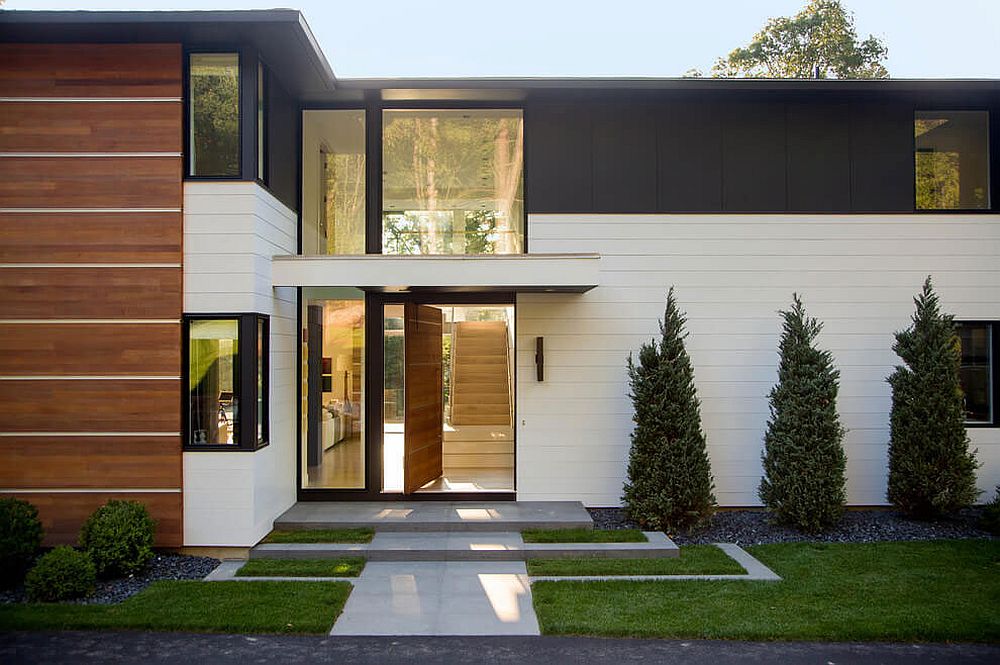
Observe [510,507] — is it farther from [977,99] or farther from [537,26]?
[537,26]

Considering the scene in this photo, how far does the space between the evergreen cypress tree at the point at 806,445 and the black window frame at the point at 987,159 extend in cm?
276

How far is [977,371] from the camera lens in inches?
380

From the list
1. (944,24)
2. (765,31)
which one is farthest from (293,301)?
(765,31)

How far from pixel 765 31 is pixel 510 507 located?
64.7ft

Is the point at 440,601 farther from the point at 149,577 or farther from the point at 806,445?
the point at 806,445

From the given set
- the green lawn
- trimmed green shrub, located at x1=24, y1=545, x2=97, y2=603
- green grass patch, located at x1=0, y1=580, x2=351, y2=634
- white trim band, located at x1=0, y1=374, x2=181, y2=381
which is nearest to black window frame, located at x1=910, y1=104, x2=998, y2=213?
the green lawn

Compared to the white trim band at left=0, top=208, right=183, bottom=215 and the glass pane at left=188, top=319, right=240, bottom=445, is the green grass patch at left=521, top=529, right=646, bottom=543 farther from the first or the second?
the white trim band at left=0, top=208, right=183, bottom=215

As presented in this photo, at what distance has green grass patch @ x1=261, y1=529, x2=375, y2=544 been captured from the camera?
25.7ft

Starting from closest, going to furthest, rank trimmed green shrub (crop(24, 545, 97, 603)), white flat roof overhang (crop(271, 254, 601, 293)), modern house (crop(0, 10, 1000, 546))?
trimmed green shrub (crop(24, 545, 97, 603))
white flat roof overhang (crop(271, 254, 601, 293))
modern house (crop(0, 10, 1000, 546))

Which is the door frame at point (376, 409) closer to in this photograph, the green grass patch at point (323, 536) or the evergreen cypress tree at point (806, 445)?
the green grass patch at point (323, 536)

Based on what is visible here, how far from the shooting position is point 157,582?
6.80m

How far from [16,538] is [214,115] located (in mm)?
4436

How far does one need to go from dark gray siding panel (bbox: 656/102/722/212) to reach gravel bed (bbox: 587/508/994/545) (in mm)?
3868

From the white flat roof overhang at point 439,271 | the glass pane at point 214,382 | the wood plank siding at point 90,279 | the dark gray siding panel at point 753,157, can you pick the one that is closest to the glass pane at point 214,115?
the wood plank siding at point 90,279
